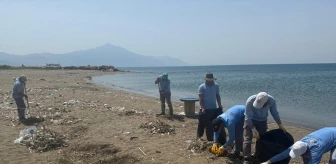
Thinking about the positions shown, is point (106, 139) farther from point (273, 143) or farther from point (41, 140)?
point (273, 143)

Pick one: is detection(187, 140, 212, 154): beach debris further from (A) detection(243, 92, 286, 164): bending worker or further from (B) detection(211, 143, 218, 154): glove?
(A) detection(243, 92, 286, 164): bending worker

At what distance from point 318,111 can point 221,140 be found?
11630 mm

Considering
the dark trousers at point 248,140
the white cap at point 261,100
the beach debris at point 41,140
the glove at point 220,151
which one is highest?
the white cap at point 261,100

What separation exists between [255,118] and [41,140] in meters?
5.19

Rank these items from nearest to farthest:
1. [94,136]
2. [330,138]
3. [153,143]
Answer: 1. [330,138]
2. [153,143]
3. [94,136]

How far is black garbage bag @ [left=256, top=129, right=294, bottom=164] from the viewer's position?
5742 millimetres

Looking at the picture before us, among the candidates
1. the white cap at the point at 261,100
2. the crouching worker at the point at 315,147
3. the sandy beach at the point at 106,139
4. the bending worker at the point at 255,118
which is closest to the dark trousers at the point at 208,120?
the sandy beach at the point at 106,139

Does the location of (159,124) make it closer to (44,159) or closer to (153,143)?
(153,143)

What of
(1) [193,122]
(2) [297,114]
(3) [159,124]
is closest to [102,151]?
(3) [159,124]

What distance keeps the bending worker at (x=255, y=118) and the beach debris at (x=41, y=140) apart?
14.8ft

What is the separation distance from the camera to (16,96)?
10.6 meters

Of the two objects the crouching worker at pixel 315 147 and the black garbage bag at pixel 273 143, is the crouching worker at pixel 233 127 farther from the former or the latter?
the crouching worker at pixel 315 147

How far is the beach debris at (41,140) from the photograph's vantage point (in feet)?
25.4

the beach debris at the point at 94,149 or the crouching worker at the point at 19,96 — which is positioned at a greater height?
the crouching worker at the point at 19,96
